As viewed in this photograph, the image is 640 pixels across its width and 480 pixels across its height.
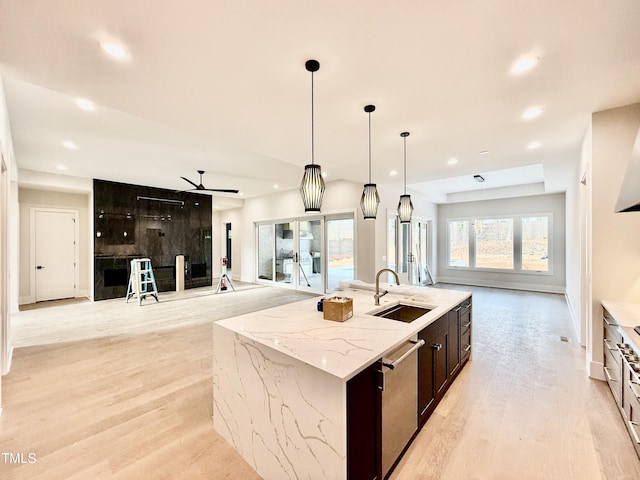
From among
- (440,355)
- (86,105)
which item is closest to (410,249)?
(440,355)

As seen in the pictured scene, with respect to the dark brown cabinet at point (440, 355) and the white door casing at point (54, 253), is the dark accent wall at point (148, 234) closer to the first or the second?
the white door casing at point (54, 253)

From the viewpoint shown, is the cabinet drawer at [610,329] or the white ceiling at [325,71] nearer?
the white ceiling at [325,71]

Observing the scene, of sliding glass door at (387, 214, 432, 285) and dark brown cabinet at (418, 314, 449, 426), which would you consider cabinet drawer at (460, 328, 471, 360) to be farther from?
sliding glass door at (387, 214, 432, 285)

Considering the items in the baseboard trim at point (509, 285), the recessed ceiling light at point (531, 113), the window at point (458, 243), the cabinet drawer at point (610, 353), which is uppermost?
the recessed ceiling light at point (531, 113)

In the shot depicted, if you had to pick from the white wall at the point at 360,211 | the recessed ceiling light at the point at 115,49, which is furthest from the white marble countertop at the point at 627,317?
the white wall at the point at 360,211

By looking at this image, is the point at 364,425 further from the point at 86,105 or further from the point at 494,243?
the point at 494,243

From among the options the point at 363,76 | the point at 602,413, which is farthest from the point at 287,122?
the point at 602,413

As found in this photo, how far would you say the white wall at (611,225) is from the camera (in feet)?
8.98

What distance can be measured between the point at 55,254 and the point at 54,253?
1.3 inches

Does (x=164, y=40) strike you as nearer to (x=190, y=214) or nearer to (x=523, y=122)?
(x=523, y=122)

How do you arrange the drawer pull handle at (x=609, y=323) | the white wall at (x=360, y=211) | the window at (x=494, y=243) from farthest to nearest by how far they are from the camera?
the window at (x=494, y=243) → the white wall at (x=360, y=211) → the drawer pull handle at (x=609, y=323)

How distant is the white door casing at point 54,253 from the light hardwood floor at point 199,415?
3430mm

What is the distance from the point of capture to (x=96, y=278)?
684 cm

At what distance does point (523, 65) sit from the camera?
2.12 m
